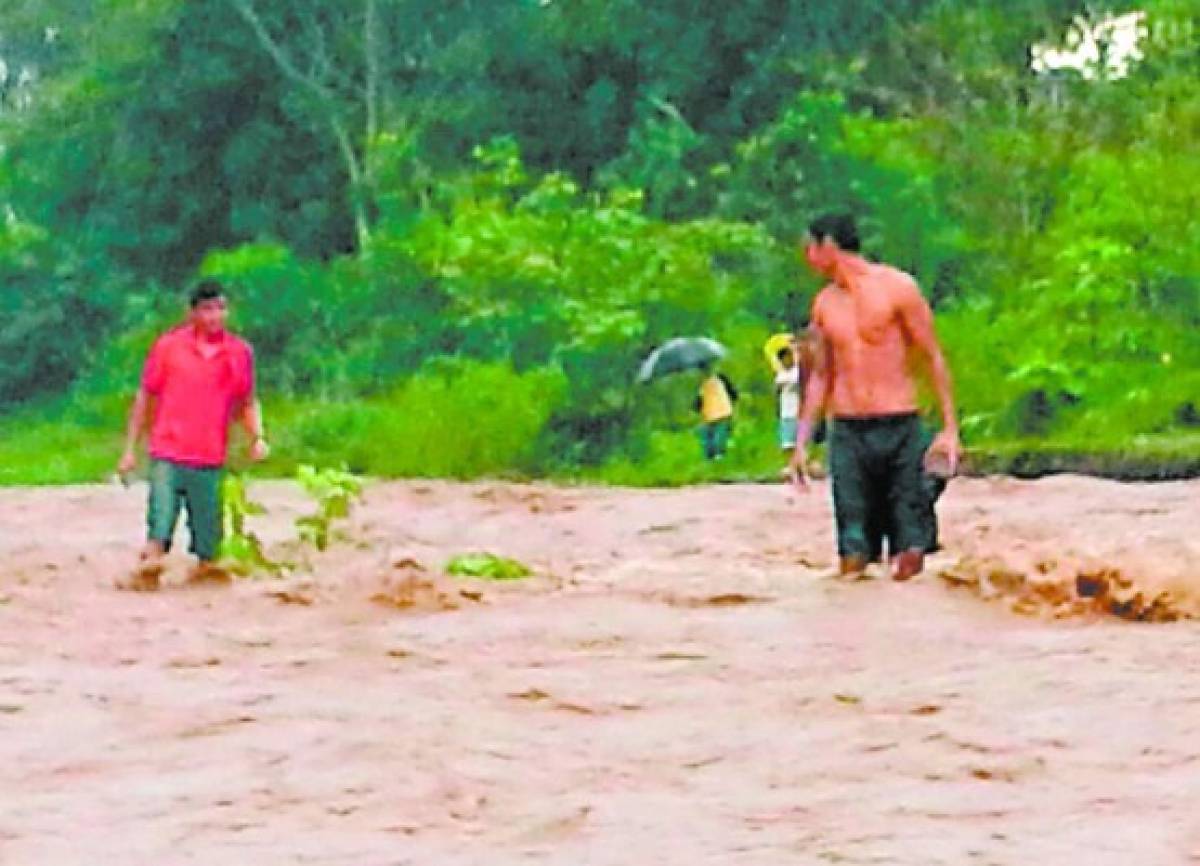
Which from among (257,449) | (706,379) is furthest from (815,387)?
(706,379)

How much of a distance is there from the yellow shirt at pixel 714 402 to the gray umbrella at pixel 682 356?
46 cm

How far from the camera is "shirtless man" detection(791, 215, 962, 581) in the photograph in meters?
10.0

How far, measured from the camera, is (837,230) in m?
9.99

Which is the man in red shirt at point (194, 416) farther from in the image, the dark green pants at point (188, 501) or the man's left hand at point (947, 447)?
the man's left hand at point (947, 447)

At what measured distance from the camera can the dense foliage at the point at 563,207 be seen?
23875 mm

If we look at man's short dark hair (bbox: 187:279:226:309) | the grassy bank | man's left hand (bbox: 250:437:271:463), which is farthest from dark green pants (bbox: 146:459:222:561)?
the grassy bank

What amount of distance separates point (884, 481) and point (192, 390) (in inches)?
118

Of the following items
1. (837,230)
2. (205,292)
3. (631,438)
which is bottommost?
(631,438)

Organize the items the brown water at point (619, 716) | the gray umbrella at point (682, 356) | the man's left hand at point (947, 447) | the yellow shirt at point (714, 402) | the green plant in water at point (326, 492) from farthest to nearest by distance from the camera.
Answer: the gray umbrella at point (682, 356) < the yellow shirt at point (714, 402) < the green plant in water at point (326, 492) < the man's left hand at point (947, 447) < the brown water at point (619, 716)

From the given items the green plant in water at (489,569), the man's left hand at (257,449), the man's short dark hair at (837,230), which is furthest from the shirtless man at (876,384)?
the man's left hand at (257,449)

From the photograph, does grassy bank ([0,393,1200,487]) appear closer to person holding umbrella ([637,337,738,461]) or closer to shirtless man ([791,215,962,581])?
person holding umbrella ([637,337,738,461])

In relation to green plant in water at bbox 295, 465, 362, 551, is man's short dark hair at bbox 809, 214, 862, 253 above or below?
above

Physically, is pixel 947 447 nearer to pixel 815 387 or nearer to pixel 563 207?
pixel 815 387

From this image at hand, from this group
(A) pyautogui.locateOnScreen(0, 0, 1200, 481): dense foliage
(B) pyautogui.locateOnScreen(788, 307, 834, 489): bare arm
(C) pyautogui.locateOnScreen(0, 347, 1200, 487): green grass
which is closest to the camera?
(B) pyautogui.locateOnScreen(788, 307, 834, 489): bare arm
